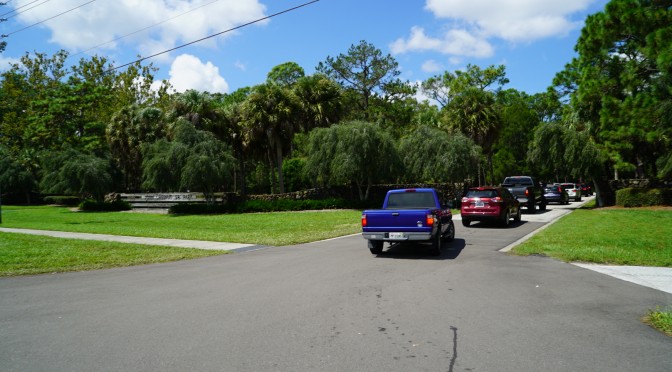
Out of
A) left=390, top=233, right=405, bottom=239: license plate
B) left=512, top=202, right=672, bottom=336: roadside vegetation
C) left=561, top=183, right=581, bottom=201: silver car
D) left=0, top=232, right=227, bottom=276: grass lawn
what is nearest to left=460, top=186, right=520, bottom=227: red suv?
left=512, top=202, right=672, bottom=336: roadside vegetation

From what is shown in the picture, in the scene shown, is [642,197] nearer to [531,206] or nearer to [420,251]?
[531,206]

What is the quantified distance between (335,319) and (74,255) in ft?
31.0

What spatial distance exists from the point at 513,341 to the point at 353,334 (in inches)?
70.3

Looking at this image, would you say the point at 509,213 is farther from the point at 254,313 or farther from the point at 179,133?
the point at 179,133

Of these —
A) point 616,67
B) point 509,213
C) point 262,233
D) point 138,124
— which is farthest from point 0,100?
point 616,67

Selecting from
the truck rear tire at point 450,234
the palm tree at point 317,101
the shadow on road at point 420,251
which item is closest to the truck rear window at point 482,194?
the shadow on road at point 420,251

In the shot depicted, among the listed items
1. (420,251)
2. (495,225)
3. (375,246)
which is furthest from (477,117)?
(375,246)

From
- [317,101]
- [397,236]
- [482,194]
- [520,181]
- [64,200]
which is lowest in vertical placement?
[397,236]

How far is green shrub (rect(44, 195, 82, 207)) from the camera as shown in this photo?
156 ft

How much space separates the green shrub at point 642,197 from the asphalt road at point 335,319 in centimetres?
2163

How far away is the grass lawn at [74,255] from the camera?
10438 millimetres

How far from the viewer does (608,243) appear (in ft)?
39.9

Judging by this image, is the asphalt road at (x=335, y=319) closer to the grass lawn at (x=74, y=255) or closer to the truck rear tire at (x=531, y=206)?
the grass lawn at (x=74, y=255)

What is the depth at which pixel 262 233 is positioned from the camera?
17297mm
